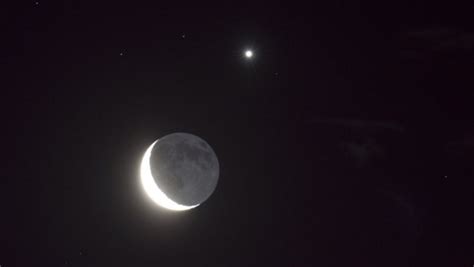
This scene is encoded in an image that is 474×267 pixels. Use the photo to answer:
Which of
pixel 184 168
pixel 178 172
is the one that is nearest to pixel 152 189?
pixel 178 172

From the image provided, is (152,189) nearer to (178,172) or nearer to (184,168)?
(178,172)

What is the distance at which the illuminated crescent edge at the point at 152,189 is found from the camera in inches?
437

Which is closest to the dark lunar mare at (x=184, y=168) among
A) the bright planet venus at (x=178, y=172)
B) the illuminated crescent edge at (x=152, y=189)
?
the bright planet venus at (x=178, y=172)

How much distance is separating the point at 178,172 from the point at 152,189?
3.25ft

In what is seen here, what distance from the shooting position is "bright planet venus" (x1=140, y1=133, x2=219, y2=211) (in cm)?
1112

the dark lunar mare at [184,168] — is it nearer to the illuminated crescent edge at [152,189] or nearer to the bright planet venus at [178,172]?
the bright planet venus at [178,172]

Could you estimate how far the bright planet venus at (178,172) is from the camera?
11.1m

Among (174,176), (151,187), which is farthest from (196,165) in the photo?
(151,187)

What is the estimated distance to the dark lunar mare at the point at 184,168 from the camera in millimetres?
11148

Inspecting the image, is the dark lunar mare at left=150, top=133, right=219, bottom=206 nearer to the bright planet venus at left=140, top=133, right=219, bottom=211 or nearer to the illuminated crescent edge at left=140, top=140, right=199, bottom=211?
the bright planet venus at left=140, top=133, right=219, bottom=211

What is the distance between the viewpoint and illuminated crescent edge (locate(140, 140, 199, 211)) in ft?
36.4

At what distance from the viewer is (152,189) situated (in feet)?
37.2

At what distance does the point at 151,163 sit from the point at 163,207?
1.56m

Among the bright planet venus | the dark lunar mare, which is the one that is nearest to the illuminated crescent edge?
the bright planet venus
